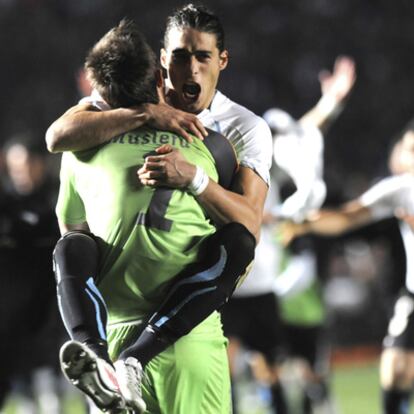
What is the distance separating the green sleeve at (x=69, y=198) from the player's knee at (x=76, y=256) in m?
0.16

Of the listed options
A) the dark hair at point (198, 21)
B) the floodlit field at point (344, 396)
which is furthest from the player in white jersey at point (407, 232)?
the dark hair at point (198, 21)

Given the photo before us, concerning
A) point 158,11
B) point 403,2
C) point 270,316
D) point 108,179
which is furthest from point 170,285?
point 403,2

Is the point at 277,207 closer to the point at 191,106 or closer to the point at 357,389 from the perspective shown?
the point at 191,106

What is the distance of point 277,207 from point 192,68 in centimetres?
257

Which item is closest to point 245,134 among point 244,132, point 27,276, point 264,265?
point 244,132

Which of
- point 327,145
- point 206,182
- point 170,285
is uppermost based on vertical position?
point 327,145

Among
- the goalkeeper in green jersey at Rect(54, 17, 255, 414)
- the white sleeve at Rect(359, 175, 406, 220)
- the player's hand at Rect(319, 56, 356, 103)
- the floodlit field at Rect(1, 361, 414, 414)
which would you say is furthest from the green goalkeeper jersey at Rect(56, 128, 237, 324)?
the floodlit field at Rect(1, 361, 414, 414)

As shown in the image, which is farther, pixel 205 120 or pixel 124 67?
pixel 205 120

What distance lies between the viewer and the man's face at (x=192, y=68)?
376 cm

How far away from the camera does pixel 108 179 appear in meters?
3.39

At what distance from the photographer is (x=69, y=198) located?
140 inches

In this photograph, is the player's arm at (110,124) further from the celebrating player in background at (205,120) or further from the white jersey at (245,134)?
the white jersey at (245,134)

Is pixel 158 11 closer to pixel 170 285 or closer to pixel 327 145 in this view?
pixel 327 145

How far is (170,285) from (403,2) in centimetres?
1468
